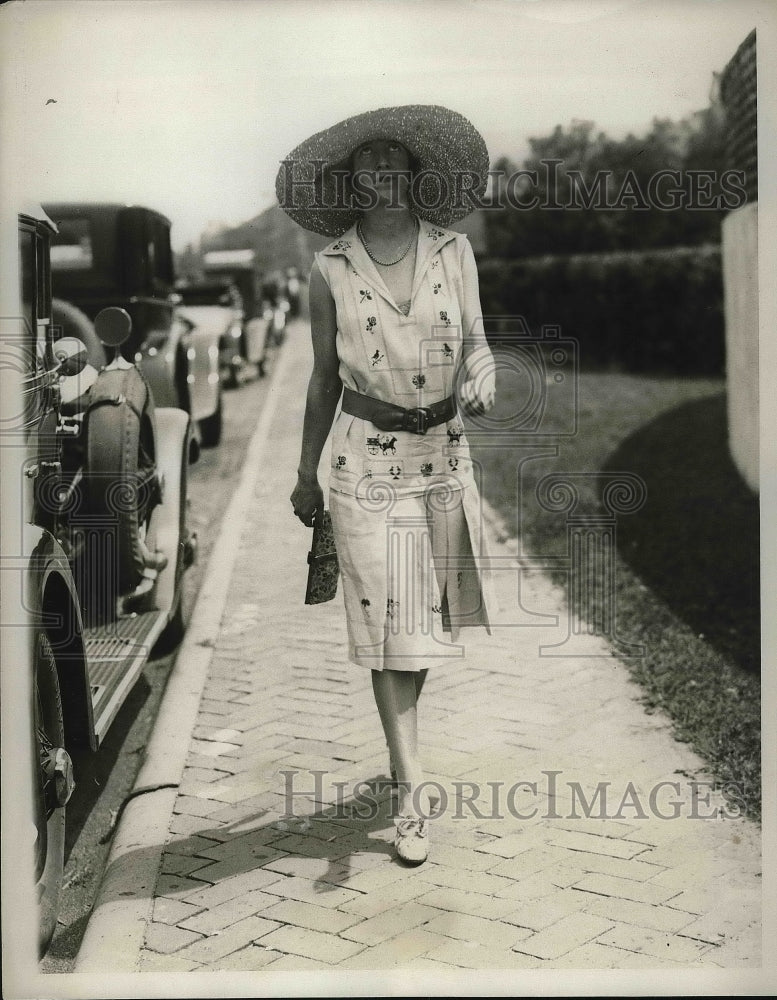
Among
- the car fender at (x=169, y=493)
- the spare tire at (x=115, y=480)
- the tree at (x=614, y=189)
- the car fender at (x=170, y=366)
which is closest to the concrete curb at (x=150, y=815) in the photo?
the car fender at (x=169, y=493)

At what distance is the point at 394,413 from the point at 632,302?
1240 centimetres

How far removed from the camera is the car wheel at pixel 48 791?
305cm

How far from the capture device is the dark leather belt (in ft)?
11.4

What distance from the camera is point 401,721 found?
11.7 feet

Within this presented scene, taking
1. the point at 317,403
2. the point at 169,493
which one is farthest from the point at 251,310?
the point at 317,403

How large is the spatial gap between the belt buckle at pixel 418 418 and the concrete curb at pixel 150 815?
4.79ft

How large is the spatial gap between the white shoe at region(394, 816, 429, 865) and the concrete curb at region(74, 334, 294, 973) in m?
0.71

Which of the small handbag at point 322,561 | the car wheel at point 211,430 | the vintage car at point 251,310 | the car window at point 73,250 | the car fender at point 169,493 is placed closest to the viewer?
the small handbag at point 322,561

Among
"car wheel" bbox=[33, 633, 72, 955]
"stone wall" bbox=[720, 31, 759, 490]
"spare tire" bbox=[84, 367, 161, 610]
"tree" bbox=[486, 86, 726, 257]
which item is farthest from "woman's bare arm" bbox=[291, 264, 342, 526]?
"stone wall" bbox=[720, 31, 759, 490]

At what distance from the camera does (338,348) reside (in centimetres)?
349

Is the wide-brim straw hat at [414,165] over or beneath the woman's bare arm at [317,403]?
over

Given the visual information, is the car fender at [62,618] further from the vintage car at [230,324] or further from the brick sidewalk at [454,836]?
the vintage car at [230,324]

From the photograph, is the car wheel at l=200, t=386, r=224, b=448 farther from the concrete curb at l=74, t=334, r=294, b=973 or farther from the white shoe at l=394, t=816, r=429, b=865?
the white shoe at l=394, t=816, r=429, b=865

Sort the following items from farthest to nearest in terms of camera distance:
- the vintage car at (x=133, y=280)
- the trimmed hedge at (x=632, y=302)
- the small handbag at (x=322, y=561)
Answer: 1. the trimmed hedge at (x=632, y=302)
2. the vintage car at (x=133, y=280)
3. the small handbag at (x=322, y=561)
